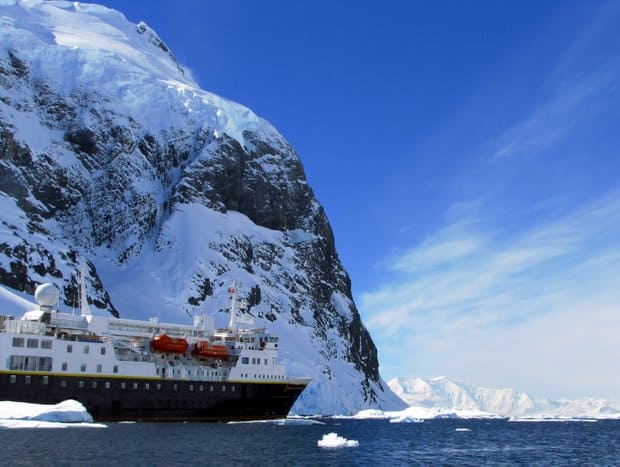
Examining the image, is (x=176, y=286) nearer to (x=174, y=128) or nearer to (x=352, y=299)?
(x=174, y=128)

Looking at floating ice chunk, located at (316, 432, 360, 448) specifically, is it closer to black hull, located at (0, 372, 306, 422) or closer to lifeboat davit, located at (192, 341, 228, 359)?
black hull, located at (0, 372, 306, 422)

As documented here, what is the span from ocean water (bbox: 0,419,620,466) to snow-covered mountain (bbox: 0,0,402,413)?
5832 cm

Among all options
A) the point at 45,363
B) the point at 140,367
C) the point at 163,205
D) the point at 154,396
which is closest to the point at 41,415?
the point at 45,363

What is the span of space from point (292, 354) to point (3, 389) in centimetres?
7171

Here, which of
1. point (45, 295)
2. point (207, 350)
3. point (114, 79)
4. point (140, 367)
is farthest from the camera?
point (114, 79)

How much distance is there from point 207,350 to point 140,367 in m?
8.76

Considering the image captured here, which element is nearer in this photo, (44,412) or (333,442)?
(333,442)

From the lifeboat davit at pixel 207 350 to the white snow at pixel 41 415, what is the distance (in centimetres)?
2050

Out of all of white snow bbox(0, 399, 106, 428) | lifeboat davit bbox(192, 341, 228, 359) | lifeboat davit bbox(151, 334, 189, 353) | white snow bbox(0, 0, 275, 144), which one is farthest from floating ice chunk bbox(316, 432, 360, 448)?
white snow bbox(0, 0, 275, 144)

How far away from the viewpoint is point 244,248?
502 ft

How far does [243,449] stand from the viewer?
165 feet

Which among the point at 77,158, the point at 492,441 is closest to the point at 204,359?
the point at 492,441

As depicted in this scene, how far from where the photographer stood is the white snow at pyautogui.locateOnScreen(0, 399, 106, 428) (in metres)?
55.4

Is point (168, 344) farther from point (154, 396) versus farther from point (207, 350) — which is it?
point (154, 396)
